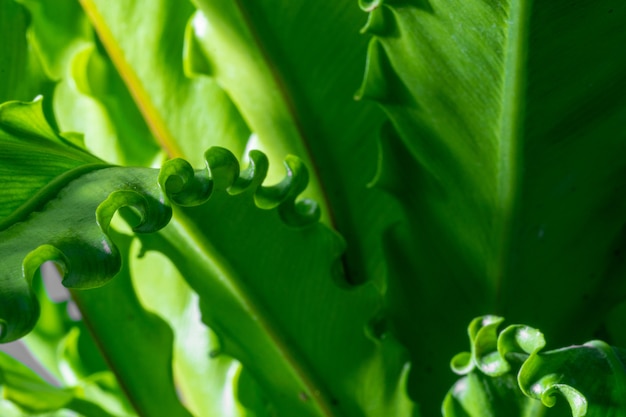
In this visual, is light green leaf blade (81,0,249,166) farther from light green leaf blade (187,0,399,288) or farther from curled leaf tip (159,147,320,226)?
curled leaf tip (159,147,320,226)

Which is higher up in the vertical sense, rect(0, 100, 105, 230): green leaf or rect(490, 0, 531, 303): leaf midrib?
rect(0, 100, 105, 230): green leaf

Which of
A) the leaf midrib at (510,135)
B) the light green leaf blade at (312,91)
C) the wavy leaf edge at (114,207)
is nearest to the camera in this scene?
the wavy leaf edge at (114,207)

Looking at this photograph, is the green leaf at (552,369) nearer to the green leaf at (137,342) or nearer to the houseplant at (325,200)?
the houseplant at (325,200)

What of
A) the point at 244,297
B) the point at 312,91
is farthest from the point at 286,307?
the point at 312,91

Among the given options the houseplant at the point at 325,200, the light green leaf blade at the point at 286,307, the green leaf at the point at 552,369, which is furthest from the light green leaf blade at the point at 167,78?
the green leaf at the point at 552,369

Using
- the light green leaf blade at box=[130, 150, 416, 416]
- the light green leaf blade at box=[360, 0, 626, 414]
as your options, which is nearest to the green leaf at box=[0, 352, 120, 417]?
the light green leaf blade at box=[130, 150, 416, 416]

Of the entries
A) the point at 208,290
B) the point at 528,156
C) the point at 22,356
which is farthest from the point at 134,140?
the point at 22,356

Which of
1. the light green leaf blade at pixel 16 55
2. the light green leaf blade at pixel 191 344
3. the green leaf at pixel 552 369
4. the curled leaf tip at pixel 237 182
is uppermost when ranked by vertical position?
the light green leaf blade at pixel 16 55

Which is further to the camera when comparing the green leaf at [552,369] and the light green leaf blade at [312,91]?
the light green leaf blade at [312,91]

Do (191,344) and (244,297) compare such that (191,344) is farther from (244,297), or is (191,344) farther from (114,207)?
(114,207)
